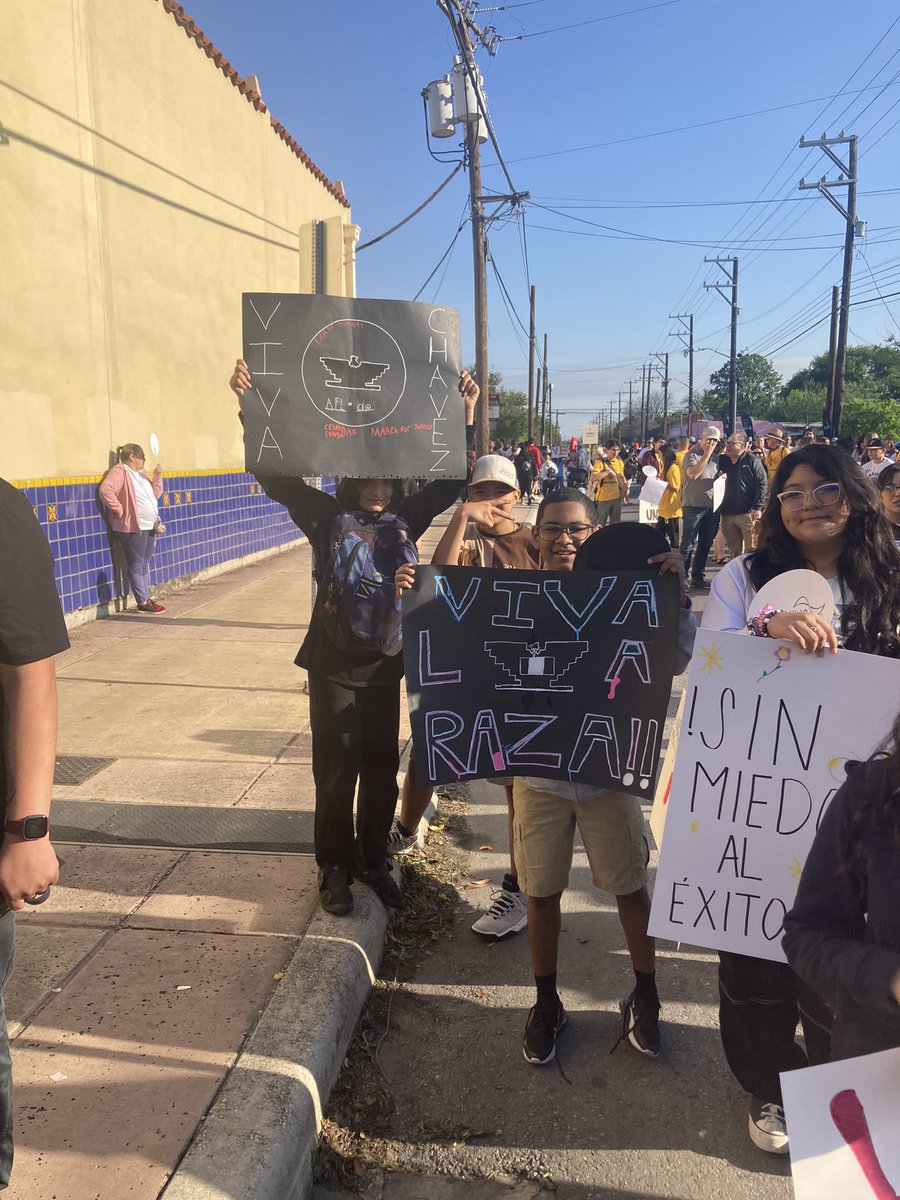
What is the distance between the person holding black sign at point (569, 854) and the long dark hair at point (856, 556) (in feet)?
0.92

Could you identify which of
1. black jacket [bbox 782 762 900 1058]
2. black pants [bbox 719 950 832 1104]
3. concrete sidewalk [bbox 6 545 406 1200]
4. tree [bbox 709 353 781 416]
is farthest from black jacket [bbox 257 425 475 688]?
tree [bbox 709 353 781 416]

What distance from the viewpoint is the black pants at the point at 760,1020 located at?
97.0 inches

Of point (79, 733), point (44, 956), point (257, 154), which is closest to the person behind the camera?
point (44, 956)

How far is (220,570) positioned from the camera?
41.3ft

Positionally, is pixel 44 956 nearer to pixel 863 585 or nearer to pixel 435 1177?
pixel 435 1177

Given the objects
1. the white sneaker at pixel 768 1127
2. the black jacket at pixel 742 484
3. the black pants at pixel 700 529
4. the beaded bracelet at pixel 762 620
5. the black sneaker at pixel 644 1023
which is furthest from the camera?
the black pants at pixel 700 529

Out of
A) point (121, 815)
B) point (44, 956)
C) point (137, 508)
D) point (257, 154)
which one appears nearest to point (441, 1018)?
point (44, 956)

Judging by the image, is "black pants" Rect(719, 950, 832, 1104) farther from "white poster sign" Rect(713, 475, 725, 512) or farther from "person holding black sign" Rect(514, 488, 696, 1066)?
"white poster sign" Rect(713, 475, 725, 512)

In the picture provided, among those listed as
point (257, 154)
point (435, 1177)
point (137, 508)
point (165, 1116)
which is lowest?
point (435, 1177)

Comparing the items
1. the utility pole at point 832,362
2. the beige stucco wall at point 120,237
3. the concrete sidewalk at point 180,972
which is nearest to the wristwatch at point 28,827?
the concrete sidewalk at point 180,972

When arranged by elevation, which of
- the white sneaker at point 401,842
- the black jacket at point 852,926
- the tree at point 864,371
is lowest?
the white sneaker at point 401,842

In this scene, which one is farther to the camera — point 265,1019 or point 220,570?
point 220,570

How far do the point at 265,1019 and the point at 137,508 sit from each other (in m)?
7.10

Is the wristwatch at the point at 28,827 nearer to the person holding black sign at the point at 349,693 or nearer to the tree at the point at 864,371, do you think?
the person holding black sign at the point at 349,693
